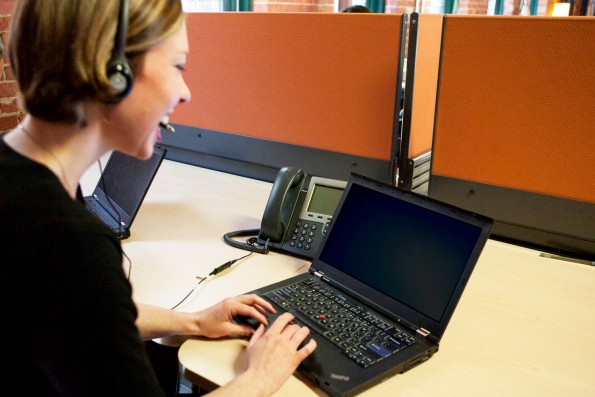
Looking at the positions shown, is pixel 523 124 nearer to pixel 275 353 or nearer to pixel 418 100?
pixel 418 100

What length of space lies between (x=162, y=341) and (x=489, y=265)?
695mm

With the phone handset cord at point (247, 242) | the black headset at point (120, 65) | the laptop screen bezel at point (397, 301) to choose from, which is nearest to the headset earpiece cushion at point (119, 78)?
the black headset at point (120, 65)

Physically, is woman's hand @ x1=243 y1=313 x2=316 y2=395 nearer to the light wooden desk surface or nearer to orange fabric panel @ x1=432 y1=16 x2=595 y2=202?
the light wooden desk surface

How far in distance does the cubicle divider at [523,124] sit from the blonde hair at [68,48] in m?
0.81

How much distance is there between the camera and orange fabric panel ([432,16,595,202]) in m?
1.14

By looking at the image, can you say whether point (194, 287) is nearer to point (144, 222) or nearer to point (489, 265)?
point (144, 222)

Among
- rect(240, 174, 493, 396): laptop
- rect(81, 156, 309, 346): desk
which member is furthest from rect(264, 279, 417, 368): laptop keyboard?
rect(81, 156, 309, 346): desk

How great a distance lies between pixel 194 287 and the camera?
3.50 ft

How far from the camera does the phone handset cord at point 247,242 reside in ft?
4.04

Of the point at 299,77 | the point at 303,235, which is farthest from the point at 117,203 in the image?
the point at 299,77

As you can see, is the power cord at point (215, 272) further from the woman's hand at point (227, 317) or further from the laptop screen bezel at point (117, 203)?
the laptop screen bezel at point (117, 203)

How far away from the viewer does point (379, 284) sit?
98 cm

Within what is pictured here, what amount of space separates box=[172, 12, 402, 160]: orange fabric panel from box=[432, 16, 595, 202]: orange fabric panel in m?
0.17

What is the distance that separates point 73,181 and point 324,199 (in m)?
0.65
